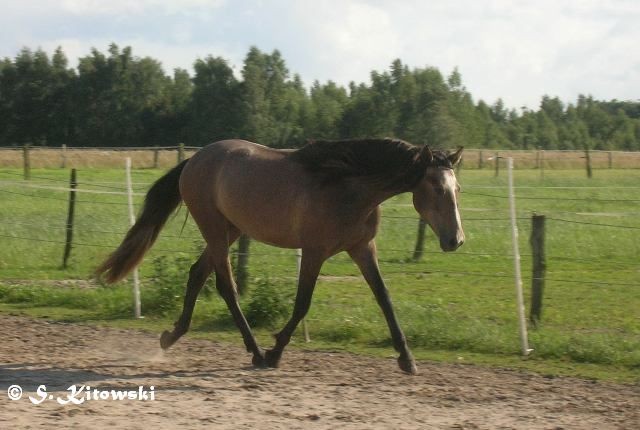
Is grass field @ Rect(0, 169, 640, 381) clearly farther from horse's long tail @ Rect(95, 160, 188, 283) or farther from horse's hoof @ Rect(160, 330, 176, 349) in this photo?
horse's hoof @ Rect(160, 330, 176, 349)

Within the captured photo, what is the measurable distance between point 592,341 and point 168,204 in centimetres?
422

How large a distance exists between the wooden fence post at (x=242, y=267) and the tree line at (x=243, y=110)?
20.7 meters

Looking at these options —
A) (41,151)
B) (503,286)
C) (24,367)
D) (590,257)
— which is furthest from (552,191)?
(24,367)

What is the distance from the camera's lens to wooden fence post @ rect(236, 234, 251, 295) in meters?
10.3

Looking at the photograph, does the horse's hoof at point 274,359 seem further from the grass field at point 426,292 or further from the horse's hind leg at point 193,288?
the grass field at point 426,292

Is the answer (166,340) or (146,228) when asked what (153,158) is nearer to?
(146,228)

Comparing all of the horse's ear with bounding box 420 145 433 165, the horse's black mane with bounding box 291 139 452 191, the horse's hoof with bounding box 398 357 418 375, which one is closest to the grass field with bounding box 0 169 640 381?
the horse's hoof with bounding box 398 357 418 375

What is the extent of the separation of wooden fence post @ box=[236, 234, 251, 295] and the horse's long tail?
2038 mm

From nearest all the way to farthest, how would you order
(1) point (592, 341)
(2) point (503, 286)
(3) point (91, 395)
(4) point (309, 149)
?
1. (3) point (91, 395)
2. (4) point (309, 149)
3. (1) point (592, 341)
4. (2) point (503, 286)

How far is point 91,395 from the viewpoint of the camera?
6.02 m

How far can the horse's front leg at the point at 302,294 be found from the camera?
280 inches

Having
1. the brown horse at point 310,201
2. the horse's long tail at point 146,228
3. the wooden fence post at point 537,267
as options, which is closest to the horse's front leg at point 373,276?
the brown horse at point 310,201

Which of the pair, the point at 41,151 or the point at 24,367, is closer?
the point at 24,367

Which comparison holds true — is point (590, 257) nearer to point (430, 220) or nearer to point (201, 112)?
point (430, 220)
